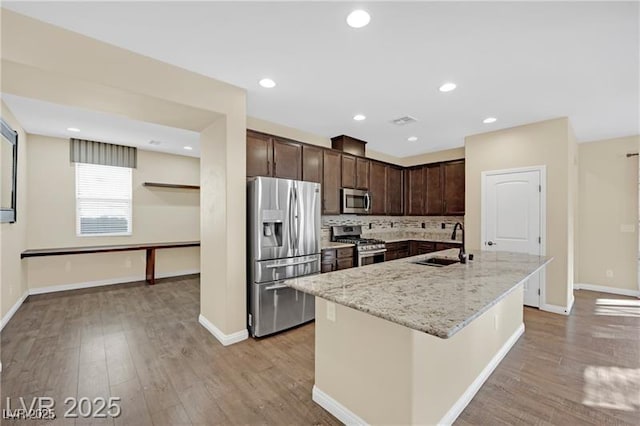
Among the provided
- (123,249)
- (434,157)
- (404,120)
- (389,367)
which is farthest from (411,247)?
(123,249)

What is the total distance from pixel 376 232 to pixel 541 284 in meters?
2.83

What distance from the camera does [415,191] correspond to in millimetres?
5965

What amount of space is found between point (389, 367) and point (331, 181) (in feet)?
11.0

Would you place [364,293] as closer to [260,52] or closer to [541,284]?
[260,52]

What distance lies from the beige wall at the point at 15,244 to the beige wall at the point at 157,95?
205cm

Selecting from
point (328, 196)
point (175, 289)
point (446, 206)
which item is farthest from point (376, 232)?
point (175, 289)

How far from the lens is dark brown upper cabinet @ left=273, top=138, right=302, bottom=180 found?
3842 millimetres

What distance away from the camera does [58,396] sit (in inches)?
83.0

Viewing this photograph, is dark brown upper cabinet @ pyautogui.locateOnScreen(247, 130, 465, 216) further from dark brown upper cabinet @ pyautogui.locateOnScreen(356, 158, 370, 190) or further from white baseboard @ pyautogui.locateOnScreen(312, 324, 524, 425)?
white baseboard @ pyautogui.locateOnScreen(312, 324, 524, 425)

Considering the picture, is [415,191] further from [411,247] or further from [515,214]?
[515,214]

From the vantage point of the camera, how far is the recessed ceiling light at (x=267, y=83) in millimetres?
2824

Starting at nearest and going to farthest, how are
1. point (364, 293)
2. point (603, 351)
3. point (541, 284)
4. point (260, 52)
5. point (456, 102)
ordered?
point (364, 293)
point (260, 52)
point (603, 351)
point (456, 102)
point (541, 284)

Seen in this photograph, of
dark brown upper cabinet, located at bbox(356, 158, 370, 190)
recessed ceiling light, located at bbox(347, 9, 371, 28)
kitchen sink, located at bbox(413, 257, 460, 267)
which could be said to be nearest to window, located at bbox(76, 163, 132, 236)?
dark brown upper cabinet, located at bbox(356, 158, 370, 190)

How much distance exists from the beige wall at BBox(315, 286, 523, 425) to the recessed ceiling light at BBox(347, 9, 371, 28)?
195 centimetres
